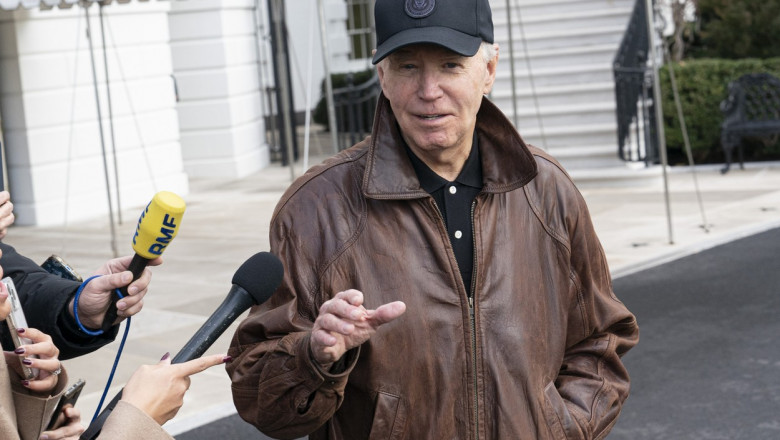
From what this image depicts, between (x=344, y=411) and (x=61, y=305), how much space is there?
0.92 metres

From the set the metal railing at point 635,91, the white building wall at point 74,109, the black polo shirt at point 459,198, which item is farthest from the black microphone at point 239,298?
the metal railing at point 635,91

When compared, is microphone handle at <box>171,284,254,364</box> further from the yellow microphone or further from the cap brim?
the cap brim

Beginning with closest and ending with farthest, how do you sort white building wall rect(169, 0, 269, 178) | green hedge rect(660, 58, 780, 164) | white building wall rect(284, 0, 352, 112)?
green hedge rect(660, 58, 780, 164) → white building wall rect(169, 0, 269, 178) → white building wall rect(284, 0, 352, 112)

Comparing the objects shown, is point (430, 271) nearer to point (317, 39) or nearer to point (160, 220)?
point (160, 220)

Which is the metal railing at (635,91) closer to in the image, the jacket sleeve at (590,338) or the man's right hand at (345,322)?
the jacket sleeve at (590,338)

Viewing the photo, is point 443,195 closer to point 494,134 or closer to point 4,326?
point 494,134

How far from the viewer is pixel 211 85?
18.3 metres

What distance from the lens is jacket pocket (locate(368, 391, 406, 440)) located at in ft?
8.65

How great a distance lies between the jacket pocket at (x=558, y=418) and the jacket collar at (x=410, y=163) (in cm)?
51

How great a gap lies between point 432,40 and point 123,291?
92 centimetres

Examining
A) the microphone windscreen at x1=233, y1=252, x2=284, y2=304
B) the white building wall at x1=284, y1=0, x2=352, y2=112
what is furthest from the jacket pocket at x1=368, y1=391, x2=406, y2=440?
the white building wall at x1=284, y1=0, x2=352, y2=112

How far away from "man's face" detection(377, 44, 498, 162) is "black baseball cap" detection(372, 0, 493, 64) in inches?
1.9

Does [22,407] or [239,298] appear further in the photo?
[22,407]

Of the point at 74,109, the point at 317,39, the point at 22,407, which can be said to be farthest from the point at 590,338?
the point at 317,39
